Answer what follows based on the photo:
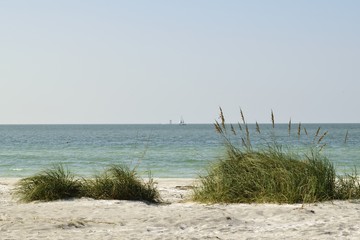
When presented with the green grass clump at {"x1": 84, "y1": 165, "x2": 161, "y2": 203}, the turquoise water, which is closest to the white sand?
the green grass clump at {"x1": 84, "y1": 165, "x2": 161, "y2": 203}

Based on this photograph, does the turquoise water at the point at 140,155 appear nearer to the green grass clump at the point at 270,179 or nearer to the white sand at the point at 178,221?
the green grass clump at the point at 270,179

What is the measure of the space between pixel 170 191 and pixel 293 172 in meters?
3.62

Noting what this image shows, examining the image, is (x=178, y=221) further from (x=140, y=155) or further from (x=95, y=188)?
(x=140, y=155)

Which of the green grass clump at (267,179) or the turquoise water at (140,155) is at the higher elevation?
the green grass clump at (267,179)

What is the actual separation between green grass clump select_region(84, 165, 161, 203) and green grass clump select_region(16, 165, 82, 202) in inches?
10.0

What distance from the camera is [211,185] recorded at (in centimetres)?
982

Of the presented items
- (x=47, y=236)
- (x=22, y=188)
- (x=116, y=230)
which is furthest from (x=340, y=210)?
(x=22, y=188)

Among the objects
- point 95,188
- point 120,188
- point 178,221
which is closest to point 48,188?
point 95,188

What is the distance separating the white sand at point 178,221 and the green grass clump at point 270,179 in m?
0.30

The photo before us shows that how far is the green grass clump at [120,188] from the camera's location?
33.6 feet

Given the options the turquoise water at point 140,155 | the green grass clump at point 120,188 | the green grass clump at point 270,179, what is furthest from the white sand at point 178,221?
the turquoise water at point 140,155

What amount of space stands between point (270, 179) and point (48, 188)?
3572 mm

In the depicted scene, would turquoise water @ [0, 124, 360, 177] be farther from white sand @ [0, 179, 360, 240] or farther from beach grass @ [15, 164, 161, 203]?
white sand @ [0, 179, 360, 240]

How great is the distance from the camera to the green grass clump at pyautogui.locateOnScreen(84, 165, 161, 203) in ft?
33.6
